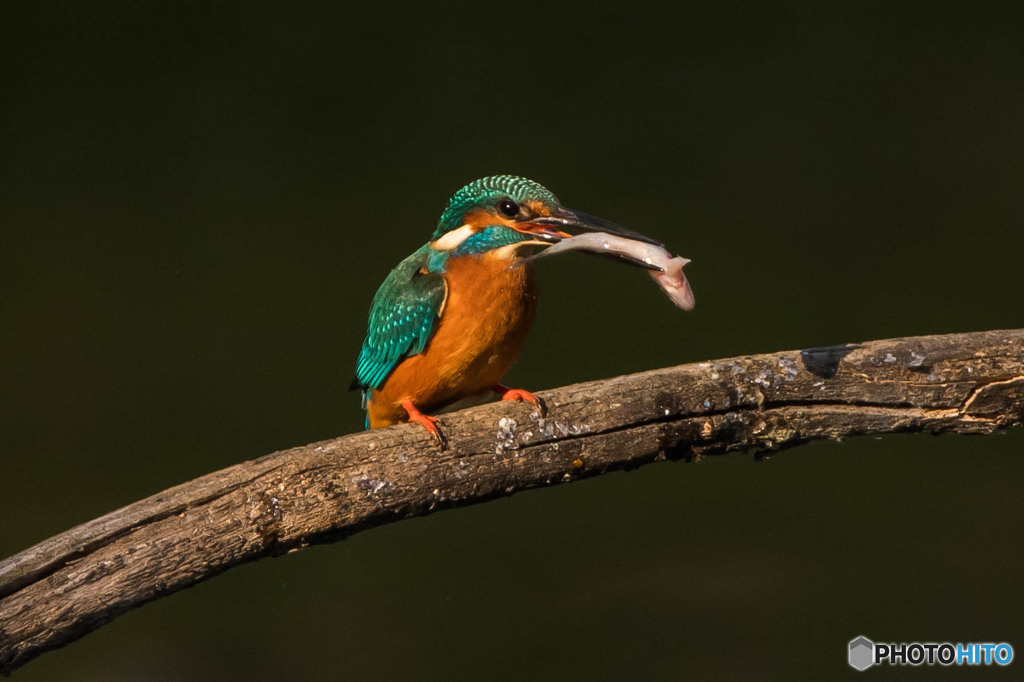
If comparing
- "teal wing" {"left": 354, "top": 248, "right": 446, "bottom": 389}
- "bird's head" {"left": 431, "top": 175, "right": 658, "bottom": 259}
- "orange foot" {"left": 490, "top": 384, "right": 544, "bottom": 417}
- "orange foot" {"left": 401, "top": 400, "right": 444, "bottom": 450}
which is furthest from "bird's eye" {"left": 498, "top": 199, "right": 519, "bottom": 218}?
"orange foot" {"left": 401, "top": 400, "right": 444, "bottom": 450}

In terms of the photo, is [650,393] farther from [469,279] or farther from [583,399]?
[469,279]

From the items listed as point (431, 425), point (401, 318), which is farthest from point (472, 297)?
point (431, 425)

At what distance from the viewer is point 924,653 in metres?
2.70

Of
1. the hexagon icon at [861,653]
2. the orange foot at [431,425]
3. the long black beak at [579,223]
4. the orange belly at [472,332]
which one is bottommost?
the hexagon icon at [861,653]

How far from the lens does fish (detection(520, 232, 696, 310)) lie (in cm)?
178

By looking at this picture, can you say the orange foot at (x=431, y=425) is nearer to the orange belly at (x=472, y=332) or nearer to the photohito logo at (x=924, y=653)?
the orange belly at (x=472, y=332)

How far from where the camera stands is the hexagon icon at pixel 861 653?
287 cm

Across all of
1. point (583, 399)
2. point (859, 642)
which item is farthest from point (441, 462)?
point (859, 642)

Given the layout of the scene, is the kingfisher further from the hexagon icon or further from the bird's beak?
the hexagon icon

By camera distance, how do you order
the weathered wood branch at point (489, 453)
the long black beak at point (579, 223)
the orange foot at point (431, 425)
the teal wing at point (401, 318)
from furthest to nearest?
the teal wing at point (401, 318)
the long black beak at point (579, 223)
the orange foot at point (431, 425)
the weathered wood branch at point (489, 453)

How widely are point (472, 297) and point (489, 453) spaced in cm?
39

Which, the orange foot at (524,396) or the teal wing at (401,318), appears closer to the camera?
the orange foot at (524,396)

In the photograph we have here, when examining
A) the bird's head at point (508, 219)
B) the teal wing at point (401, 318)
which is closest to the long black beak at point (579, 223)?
the bird's head at point (508, 219)

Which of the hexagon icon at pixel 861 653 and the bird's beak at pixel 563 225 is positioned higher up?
the bird's beak at pixel 563 225
